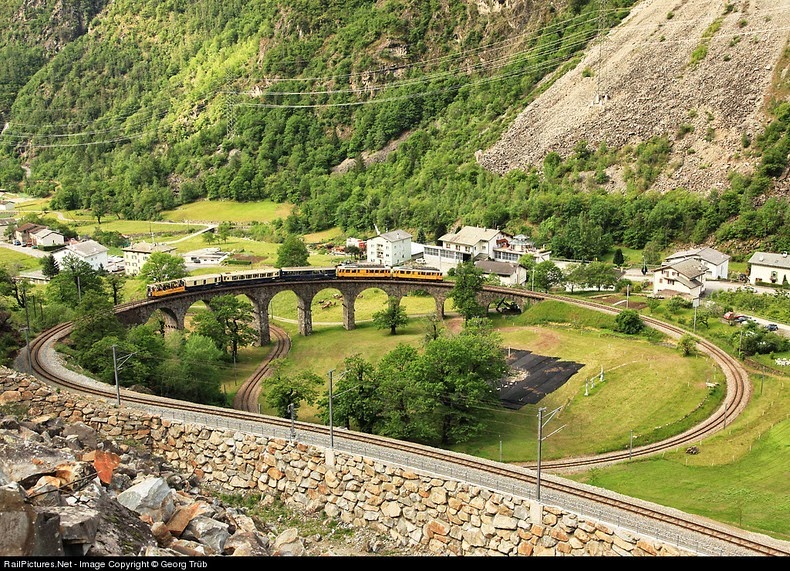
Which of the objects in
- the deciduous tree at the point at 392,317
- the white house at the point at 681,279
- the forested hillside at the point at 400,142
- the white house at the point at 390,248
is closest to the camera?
the white house at the point at 681,279

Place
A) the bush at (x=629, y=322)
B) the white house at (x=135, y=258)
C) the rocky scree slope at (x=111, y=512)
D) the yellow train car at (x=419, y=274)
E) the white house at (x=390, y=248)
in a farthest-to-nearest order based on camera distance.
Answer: the white house at (x=135, y=258) → the white house at (x=390, y=248) → the yellow train car at (x=419, y=274) → the bush at (x=629, y=322) → the rocky scree slope at (x=111, y=512)

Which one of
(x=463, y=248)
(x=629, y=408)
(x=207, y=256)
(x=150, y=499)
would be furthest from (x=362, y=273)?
(x=150, y=499)

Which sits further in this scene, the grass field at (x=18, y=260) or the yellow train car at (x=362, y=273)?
the grass field at (x=18, y=260)

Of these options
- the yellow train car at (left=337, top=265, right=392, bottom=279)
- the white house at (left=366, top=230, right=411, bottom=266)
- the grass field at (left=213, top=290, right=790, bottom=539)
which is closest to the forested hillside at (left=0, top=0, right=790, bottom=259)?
the white house at (left=366, top=230, right=411, bottom=266)

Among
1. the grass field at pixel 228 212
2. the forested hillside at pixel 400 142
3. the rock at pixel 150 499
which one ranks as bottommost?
the grass field at pixel 228 212

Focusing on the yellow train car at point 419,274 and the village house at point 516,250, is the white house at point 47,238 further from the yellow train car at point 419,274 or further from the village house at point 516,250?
the village house at point 516,250

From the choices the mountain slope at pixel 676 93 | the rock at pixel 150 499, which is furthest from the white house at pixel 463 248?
the rock at pixel 150 499

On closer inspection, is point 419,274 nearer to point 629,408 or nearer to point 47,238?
point 629,408
